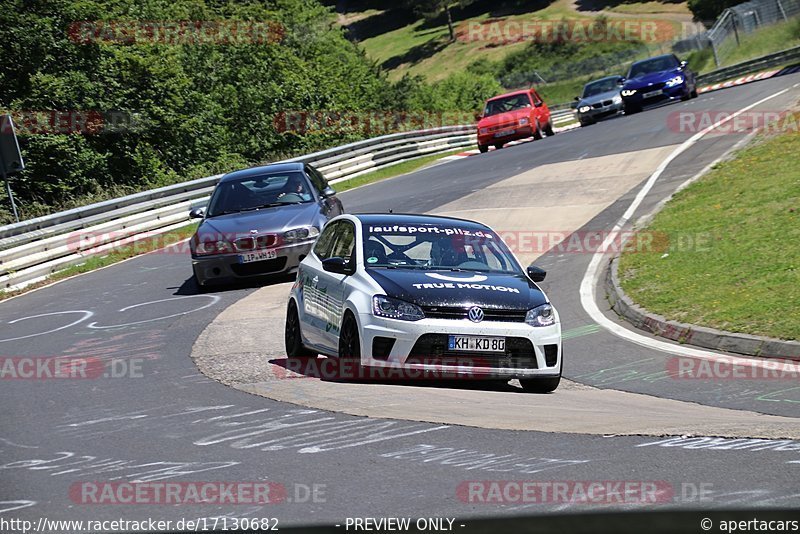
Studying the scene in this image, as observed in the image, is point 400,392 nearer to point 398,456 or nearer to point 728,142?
point 398,456

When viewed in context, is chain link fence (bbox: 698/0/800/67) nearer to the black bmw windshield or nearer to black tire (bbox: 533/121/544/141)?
black tire (bbox: 533/121/544/141)

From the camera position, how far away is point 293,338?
11438 millimetres

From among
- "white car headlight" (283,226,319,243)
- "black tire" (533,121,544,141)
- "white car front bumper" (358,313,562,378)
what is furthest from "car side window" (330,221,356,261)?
"black tire" (533,121,544,141)

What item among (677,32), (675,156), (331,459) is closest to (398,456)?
(331,459)

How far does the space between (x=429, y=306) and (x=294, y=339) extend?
7.36 feet

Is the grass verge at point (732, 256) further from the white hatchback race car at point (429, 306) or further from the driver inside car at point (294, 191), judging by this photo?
the driver inside car at point (294, 191)

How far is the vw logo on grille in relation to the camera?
9617mm

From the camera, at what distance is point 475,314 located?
9633 millimetres

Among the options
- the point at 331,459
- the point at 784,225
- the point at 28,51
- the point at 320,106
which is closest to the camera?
the point at 331,459

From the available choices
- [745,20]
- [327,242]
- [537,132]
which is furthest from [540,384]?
[745,20]

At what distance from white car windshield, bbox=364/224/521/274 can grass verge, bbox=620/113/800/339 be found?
2.67 m

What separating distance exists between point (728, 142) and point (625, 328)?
14.3 m

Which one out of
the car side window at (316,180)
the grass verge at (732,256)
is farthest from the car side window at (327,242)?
the car side window at (316,180)

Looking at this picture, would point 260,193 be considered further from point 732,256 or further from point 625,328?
point 732,256
